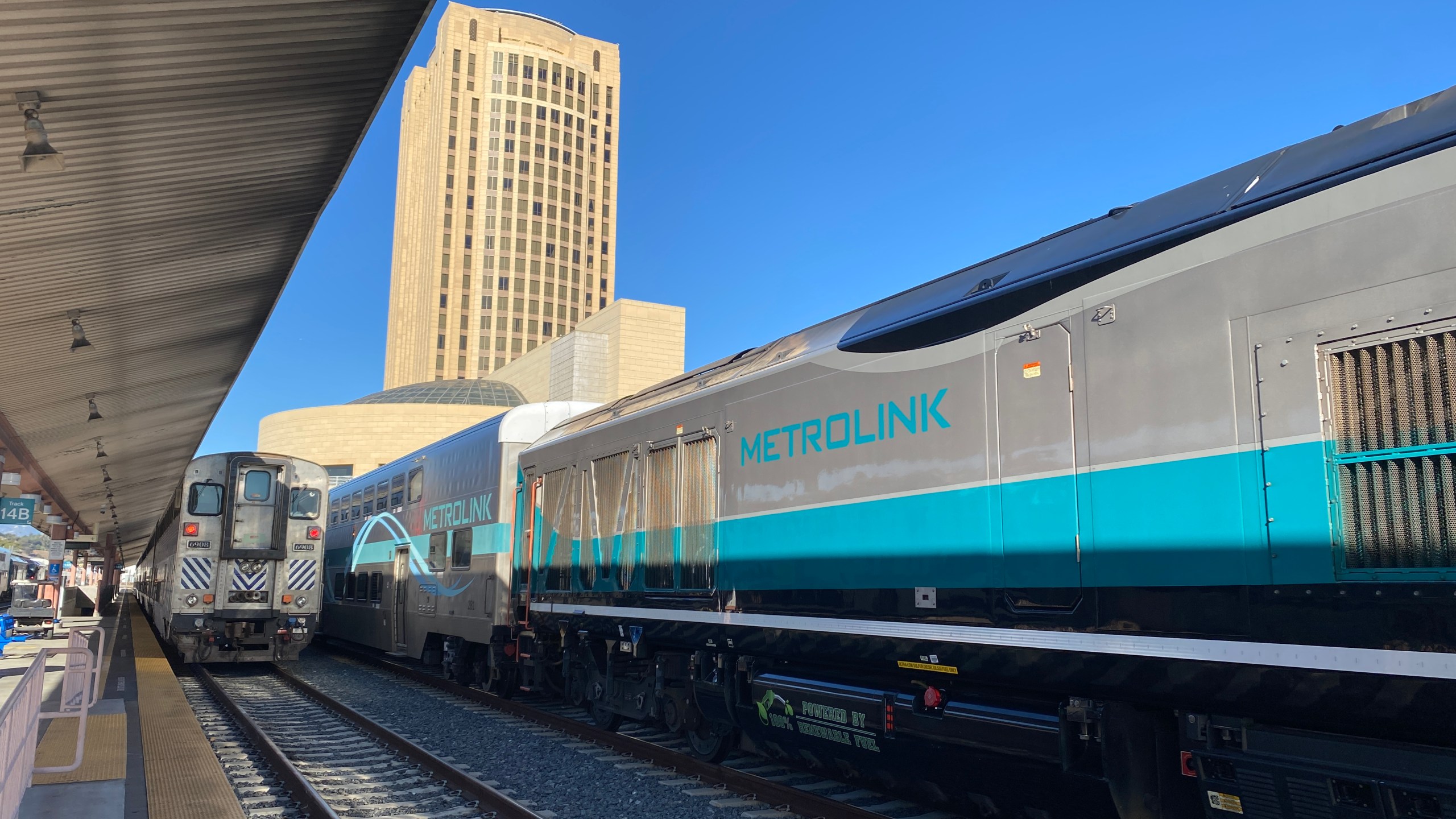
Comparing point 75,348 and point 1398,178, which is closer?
point 1398,178

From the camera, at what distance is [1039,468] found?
4793 millimetres

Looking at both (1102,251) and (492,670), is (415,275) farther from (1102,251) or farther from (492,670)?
(1102,251)

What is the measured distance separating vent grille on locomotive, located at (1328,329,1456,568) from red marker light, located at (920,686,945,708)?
99.5 inches

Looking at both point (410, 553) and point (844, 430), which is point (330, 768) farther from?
point (410, 553)

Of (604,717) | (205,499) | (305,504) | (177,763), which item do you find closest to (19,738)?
(177,763)

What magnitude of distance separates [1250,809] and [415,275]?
10865 centimetres

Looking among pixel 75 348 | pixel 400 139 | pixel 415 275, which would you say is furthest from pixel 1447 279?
pixel 400 139

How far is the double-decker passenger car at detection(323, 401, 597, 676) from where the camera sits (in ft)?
38.8

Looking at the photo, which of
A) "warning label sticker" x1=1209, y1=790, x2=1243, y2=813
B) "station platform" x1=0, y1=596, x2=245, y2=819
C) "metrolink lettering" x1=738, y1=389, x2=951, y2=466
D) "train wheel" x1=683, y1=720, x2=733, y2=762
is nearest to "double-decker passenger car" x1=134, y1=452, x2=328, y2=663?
"station platform" x1=0, y1=596, x2=245, y2=819

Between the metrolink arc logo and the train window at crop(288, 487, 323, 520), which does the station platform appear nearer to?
the metrolink arc logo

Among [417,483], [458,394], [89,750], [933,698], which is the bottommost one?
[89,750]

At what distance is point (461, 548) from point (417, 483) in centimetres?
306

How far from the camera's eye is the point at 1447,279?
3.33 m

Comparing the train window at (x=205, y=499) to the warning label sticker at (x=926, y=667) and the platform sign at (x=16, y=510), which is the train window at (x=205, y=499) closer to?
the platform sign at (x=16, y=510)
